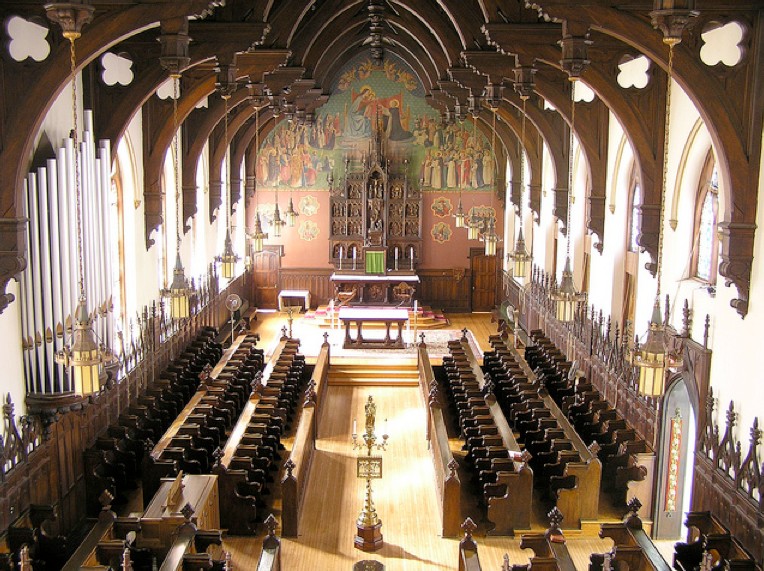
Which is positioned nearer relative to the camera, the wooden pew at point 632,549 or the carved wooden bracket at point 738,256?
the wooden pew at point 632,549

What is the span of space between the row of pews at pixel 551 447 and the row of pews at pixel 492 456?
0.41 m

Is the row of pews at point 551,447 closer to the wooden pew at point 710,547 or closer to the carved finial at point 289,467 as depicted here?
the wooden pew at point 710,547

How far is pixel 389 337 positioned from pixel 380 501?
405 inches

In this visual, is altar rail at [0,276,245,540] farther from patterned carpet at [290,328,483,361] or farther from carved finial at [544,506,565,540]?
patterned carpet at [290,328,483,361]

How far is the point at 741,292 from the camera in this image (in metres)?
9.84

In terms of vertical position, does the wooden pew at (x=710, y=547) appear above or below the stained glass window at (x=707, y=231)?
below

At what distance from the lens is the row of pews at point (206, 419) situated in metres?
12.1

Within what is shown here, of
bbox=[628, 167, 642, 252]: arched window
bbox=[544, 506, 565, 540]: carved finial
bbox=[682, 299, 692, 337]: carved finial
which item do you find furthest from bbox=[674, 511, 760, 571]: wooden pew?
bbox=[628, 167, 642, 252]: arched window

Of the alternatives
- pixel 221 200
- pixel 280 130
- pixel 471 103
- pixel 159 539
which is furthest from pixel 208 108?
pixel 159 539

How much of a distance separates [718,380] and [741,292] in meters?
1.41

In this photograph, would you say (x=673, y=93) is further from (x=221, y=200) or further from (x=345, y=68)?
(x=345, y=68)

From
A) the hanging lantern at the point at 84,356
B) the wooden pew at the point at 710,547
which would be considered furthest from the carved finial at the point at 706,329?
the hanging lantern at the point at 84,356

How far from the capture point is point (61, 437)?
11.3 metres

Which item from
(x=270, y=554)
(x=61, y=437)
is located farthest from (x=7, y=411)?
(x=270, y=554)
